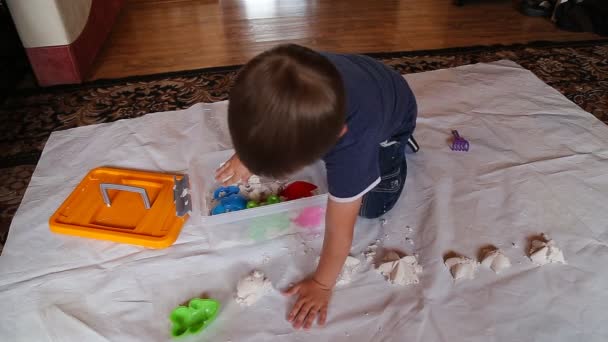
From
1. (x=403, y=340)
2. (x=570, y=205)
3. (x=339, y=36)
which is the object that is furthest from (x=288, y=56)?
(x=339, y=36)

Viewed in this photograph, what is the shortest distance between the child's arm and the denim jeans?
0.18 metres

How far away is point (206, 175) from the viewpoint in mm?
921

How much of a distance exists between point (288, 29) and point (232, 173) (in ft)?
3.54

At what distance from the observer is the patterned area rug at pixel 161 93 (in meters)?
1.05

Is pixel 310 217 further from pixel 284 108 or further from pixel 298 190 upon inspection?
pixel 284 108

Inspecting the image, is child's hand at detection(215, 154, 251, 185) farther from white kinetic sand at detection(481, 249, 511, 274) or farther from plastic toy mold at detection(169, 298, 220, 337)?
white kinetic sand at detection(481, 249, 511, 274)

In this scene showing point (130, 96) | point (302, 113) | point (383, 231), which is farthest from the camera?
point (130, 96)

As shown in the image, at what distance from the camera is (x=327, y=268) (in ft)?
2.22

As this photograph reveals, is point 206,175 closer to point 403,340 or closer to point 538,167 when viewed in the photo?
point 403,340

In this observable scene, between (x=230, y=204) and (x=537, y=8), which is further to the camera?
(x=537, y=8)

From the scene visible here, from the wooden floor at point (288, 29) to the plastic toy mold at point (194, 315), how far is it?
963 mm

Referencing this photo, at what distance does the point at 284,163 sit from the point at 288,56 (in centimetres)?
11

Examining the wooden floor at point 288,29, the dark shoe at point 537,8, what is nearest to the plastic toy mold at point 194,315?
the wooden floor at point 288,29

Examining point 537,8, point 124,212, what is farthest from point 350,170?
point 537,8
